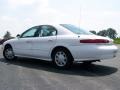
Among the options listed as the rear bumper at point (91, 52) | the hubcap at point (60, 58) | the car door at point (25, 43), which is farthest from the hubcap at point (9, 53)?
the rear bumper at point (91, 52)

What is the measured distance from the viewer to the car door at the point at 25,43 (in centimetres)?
1052

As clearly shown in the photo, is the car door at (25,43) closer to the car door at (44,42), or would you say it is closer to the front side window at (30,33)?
the front side window at (30,33)

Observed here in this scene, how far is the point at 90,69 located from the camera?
908 centimetres

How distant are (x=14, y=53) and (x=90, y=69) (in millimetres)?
3612

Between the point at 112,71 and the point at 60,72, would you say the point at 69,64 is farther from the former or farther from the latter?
the point at 112,71

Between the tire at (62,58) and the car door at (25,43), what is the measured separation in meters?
1.46

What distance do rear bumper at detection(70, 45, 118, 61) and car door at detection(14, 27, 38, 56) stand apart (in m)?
2.25

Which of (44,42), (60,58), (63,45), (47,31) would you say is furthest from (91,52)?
(47,31)


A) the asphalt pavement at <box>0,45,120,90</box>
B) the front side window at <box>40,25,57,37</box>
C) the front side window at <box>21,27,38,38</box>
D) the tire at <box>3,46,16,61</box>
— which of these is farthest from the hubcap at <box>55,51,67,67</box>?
Answer: the tire at <box>3,46,16,61</box>

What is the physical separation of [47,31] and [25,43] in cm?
126

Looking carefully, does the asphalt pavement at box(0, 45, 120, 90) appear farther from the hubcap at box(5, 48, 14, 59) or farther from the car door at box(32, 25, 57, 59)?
the hubcap at box(5, 48, 14, 59)

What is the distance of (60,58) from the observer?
9.13 m

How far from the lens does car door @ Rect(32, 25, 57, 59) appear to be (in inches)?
375

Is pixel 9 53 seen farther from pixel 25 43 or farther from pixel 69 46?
pixel 69 46
